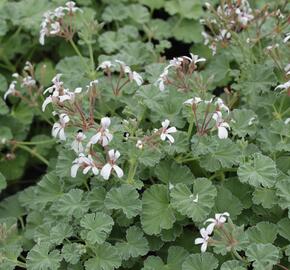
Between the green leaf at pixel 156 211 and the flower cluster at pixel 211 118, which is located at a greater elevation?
the flower cluster at pixel 211 118

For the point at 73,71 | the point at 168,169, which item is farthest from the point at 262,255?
the point at 73,71

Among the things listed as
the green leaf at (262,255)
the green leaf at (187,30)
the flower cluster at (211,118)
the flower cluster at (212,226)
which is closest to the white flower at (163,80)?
the flower cluster at (211,118)

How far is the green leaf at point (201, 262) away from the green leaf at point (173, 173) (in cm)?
40

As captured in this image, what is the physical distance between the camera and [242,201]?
3.08 metres

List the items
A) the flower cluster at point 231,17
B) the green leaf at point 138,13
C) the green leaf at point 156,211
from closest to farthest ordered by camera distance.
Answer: the green leaf at point 156,211 < the flower cluster at point 231,17 < the green leaf at point 138,13

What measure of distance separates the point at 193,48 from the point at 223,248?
1970mm

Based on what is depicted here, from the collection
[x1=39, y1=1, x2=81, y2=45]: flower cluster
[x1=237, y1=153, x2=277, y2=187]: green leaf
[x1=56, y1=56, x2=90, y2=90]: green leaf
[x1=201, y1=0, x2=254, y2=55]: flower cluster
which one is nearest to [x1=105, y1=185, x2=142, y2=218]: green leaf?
[x1=237, y1=153, x2=277, y2=187]: green leaf

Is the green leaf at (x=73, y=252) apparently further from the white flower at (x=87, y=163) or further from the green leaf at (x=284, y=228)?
the green leaf at (x=284, y=228)

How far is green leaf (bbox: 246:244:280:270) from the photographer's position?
2.67 metres

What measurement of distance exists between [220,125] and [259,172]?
0.92ft

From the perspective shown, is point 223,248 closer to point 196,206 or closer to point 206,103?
point 196,206

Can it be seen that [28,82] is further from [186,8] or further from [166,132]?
[186,8]

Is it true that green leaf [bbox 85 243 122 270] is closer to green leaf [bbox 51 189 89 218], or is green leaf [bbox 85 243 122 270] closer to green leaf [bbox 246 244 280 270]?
green leaf [bbox 51 189 89 218]

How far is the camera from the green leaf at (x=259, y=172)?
9.44 feet
